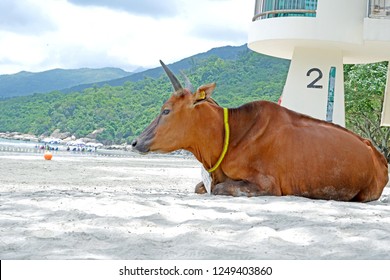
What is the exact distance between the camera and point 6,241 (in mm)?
3773

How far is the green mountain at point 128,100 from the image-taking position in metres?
79.9

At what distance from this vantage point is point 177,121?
643 cm

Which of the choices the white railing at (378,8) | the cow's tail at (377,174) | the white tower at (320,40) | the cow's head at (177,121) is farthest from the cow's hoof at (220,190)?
the white railing at (378,8)

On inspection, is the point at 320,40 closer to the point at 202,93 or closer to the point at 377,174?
the point at 377,174

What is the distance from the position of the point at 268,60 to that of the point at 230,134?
3171 inches

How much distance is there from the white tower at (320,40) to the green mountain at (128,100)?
2036 inches

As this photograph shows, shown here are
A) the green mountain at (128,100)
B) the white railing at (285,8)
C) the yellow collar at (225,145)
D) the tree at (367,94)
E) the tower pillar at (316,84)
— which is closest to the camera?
the yellow collar at (225,145)

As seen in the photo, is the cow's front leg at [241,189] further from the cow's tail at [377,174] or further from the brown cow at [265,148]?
the cow's tail at [377,174]

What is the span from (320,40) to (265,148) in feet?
36.6

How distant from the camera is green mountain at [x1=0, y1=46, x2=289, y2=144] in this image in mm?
79938

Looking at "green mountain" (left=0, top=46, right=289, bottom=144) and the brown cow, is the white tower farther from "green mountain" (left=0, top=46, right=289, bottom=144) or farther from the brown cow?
"green mountain" (left=0, top=46, right=289, bottom=144)

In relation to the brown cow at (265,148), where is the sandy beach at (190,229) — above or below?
below

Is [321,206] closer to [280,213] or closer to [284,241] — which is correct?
[280,213]

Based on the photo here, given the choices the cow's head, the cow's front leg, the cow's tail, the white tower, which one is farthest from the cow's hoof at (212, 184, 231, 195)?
the white tower
